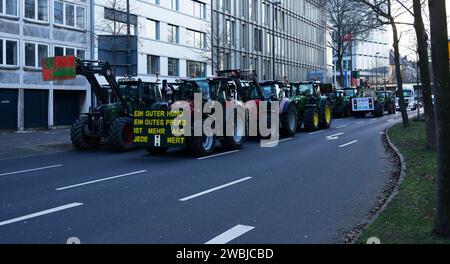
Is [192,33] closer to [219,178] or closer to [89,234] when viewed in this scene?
[219,178]

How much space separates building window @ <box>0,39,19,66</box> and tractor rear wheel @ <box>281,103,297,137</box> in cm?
1697

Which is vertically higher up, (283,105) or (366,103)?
(366,103)

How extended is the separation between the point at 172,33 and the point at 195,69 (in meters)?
4.81

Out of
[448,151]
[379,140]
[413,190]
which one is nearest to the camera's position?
[448,151]

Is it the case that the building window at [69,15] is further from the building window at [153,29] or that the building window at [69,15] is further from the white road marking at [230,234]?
the white road marking at [230,234]

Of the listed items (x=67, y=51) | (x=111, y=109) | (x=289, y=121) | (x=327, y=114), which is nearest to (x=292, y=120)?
(x=289, y=121)

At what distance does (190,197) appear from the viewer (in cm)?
966

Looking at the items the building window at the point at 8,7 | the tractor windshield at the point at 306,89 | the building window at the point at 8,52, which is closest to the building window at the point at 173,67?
the building window at the point at 8,52

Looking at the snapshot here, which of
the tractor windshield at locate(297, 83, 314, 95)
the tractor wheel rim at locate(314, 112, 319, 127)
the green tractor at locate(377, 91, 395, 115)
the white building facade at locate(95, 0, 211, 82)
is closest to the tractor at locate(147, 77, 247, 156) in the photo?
the tractor wheel rim at locate(314, 112, 319, 127)

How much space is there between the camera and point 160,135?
1617 cm

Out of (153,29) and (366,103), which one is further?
(153,29)

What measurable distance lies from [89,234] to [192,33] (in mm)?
43717

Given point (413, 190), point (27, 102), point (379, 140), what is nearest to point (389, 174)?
point (413, 190)

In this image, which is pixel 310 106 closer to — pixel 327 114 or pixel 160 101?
pixel 327 114
